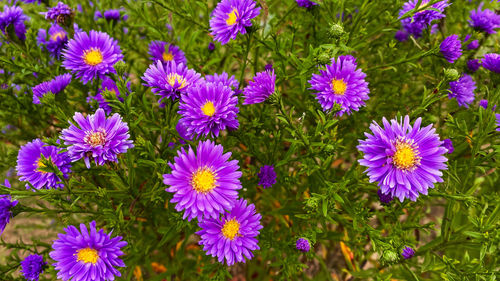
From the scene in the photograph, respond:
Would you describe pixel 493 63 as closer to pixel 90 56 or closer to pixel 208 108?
pixel 208 108

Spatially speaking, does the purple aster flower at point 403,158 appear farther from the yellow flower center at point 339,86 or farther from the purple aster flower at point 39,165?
the purple aster flower at point 39,165

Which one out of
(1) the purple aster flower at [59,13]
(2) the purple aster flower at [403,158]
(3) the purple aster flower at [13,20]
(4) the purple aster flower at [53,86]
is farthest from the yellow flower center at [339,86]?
(3) the purple aster flower at [13,20]

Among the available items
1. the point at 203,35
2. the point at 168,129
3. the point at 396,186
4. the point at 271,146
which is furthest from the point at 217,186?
the point at 203,35

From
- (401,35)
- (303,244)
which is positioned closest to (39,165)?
(303,244)

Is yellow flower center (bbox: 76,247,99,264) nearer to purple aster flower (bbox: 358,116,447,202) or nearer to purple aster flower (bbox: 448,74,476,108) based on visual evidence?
purple aster flower (bbox: 358,116,447,202)

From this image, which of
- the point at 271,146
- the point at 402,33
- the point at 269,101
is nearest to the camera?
the point at 269,101

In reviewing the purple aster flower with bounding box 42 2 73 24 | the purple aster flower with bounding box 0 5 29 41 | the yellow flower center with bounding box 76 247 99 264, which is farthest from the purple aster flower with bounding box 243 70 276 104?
the purple aster flower with bounding box 0 5 29 41

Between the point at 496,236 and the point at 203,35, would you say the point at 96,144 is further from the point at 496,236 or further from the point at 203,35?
the point at 496,236

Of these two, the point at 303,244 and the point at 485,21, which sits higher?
the point at 485,21
